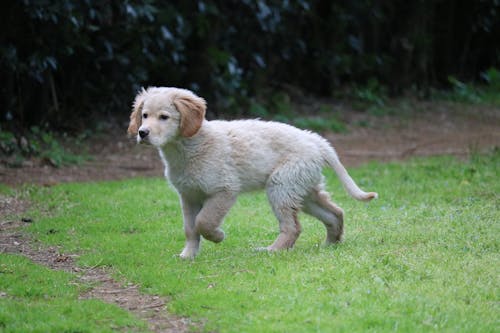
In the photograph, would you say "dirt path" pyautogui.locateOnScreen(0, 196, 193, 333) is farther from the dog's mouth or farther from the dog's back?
the dog's back

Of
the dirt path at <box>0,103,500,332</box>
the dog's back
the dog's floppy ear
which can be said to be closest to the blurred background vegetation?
the dirt path at <box>0,103,500,332</box>

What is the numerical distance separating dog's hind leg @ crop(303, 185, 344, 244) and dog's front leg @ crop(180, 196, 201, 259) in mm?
1060

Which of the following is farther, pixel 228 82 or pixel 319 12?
pixel 319 12

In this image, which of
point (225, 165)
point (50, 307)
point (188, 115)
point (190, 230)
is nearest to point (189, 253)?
point (190, 230)

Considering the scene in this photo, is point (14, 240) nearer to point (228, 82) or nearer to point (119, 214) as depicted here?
point (119, 214)

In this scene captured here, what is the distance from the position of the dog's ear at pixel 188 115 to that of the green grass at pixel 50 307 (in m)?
1.65

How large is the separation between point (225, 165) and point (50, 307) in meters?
2.27

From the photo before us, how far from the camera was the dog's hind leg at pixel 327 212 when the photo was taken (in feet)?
26.0

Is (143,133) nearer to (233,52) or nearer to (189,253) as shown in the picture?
(189,253)

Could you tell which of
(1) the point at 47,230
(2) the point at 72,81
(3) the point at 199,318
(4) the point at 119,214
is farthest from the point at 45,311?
(2) the point at 72,81

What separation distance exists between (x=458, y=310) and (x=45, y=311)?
288 cm

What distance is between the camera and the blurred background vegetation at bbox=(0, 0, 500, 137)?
13.4 meters

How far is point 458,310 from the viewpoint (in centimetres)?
562

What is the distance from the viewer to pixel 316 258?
704 centimetres
